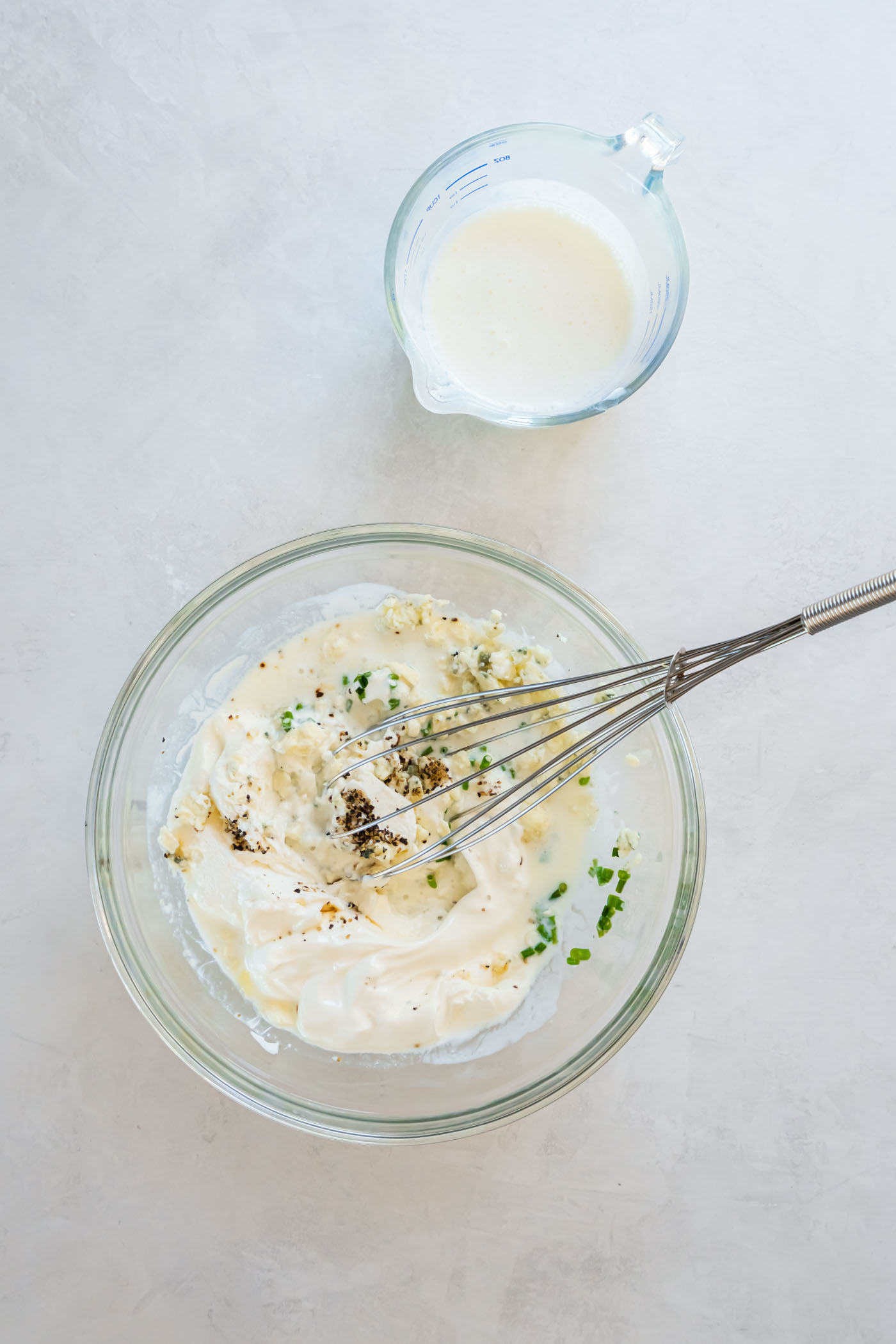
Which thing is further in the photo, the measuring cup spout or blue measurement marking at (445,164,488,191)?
blue measurement marking at (445,164,488,191)

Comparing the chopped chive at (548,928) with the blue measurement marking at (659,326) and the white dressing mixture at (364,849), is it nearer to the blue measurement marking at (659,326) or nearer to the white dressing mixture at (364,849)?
the white dressing mixture at (364,849)

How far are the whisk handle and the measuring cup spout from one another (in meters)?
0.84

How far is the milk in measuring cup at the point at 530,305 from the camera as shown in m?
1.61

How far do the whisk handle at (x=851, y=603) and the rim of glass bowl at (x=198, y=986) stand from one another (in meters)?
0.43

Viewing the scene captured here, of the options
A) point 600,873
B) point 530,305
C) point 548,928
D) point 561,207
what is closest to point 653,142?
point 561,207

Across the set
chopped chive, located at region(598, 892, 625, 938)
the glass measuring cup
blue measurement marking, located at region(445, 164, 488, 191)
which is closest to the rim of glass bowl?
chopped chive, located at region(598, 892, 625, 938)

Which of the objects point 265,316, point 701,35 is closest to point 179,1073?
point 265,316

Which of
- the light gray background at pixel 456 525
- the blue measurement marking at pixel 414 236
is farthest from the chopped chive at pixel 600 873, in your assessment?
the blue measurement marking at pixel 414 236

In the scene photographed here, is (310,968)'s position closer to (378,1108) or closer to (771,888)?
(378,1108)

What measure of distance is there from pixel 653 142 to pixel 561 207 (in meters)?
0.18

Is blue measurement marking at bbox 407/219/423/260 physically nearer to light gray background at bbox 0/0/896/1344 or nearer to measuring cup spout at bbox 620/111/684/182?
light gray background at bbox 0/0/896/1344

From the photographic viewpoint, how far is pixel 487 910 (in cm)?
155

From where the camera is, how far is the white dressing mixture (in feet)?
4.94

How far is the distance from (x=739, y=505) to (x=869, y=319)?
1.36 ft
